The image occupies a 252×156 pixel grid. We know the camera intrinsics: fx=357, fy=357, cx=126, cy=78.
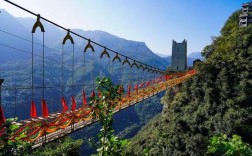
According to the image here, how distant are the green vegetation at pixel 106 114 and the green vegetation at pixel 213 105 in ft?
61.1

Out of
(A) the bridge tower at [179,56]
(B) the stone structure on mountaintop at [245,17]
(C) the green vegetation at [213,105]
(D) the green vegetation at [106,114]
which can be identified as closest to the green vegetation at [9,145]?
(D) the green vegetation at [106,114]

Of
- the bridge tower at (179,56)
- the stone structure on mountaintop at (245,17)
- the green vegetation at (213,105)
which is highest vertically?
the stone structure on mountaintop at (245,17)

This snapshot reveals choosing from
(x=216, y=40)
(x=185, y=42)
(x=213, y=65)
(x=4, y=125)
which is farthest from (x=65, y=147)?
(x=185, y=42)

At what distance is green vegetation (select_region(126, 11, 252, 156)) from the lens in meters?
25.9

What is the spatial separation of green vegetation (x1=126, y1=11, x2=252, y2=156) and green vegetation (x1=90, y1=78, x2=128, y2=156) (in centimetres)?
1864

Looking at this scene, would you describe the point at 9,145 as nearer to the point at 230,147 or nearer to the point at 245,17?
the point at 230,147

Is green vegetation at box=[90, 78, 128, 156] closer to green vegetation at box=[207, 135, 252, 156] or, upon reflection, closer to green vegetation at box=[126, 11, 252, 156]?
green vegetation at box=[207, 135, 252, 156]

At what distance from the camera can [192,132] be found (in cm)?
2841

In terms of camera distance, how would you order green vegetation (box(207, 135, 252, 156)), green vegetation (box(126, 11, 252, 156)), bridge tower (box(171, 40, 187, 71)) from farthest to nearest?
bridge tower (box(171, 40, 187, 71)) < green vegetation (box(126, 11, 252, 156)) < green vegetation (box(207, 135, 252, 156))

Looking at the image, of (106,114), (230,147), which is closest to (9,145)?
(106,114)

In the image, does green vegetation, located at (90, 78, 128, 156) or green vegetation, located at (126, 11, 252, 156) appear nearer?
green vegetation, located at (90, 78, 128, 156)

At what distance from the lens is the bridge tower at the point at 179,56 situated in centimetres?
5094

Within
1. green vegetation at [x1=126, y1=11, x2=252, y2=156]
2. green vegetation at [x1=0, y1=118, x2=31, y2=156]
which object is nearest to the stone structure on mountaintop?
green vegetation at [x1=126, y1=11, x2=252, y2=156]

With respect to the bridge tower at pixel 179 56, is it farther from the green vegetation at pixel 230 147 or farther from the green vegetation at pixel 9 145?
the green vegetation at pixel 9 145
